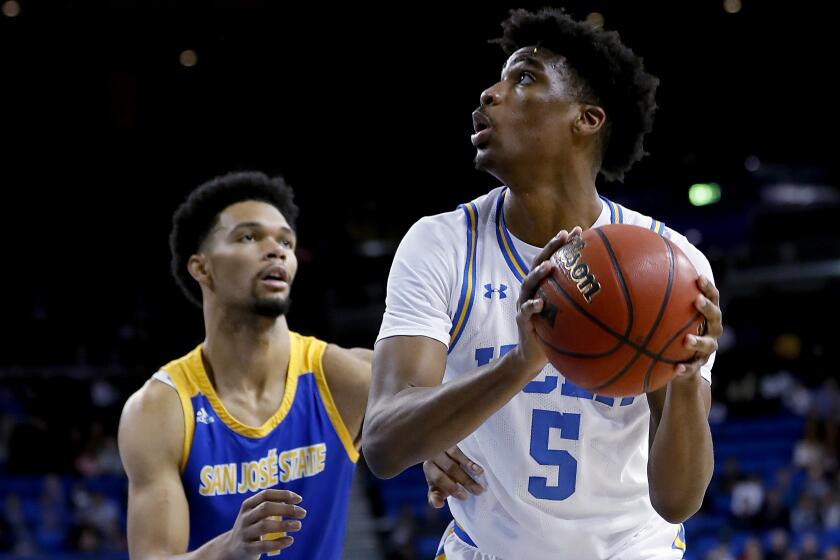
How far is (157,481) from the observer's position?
11.6 feet

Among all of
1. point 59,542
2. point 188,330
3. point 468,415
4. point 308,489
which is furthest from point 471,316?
point 188,330

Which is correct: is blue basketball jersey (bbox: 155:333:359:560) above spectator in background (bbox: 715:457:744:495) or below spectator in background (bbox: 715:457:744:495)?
above

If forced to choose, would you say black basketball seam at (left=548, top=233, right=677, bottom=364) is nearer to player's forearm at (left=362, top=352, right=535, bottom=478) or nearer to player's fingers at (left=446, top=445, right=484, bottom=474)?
player's forearm at (left=362, top=352, right=535, bottom=478)

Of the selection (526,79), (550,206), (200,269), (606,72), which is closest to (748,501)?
(200,269)

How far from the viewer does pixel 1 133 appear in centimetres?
1410

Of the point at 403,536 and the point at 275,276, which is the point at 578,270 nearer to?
the point at 275,276

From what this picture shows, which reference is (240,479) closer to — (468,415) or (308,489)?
(308,489)

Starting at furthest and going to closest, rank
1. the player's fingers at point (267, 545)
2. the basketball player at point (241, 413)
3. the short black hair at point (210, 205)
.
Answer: the short black hair at point (210, 205) < the basketball player at point (241, 413) < the player's fingers at point (267, 545)

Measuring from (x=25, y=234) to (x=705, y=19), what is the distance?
9505mm

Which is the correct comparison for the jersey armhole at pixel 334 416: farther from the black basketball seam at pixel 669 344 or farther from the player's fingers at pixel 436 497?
the black basketball seam at pixel 669 344

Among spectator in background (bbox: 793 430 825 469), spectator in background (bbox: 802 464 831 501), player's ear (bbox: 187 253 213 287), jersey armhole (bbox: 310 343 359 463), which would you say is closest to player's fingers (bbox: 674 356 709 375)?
jersey armhole (bbox: 310 343 359 463)

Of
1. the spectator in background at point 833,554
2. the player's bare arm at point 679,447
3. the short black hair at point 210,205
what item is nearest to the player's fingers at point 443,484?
the player's bare arm at point 679,447

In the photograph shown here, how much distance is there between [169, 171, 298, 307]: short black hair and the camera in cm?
426

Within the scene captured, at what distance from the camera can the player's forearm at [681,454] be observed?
2.43 metres
